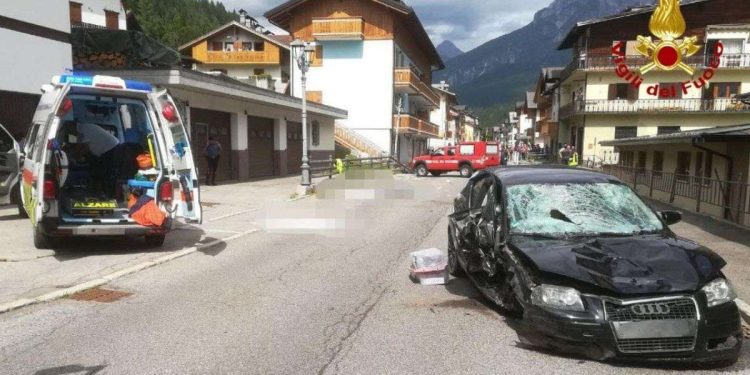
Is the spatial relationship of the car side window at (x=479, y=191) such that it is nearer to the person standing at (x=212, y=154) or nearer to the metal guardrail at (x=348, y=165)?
the person standing at (x=212, y=154)

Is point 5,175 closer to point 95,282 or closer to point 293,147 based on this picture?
point 95,282

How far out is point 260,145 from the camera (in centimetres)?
2417

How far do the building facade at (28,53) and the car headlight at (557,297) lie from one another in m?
12.8

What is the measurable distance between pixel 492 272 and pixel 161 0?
93.9 meters

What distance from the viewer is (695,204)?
13.9 meters

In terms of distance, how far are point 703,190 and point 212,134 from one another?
15.9m

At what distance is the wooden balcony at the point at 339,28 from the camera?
38594mm

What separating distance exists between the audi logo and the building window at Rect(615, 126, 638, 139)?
4533 centimetres

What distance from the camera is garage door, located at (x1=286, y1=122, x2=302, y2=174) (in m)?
27.3

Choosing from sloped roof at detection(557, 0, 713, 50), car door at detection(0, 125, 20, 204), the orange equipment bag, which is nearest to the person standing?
car door at detection(0, 125, 20, 204)

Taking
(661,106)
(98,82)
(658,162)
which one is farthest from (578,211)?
(661,106)

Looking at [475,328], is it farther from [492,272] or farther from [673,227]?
[673,227]

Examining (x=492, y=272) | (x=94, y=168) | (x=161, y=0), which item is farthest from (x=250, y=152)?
(x=161, y=0)

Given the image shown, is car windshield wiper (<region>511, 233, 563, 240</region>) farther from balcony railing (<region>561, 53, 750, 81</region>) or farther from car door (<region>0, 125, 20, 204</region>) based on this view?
balcony railing (<region>561, 53, 750, 81</region>)
